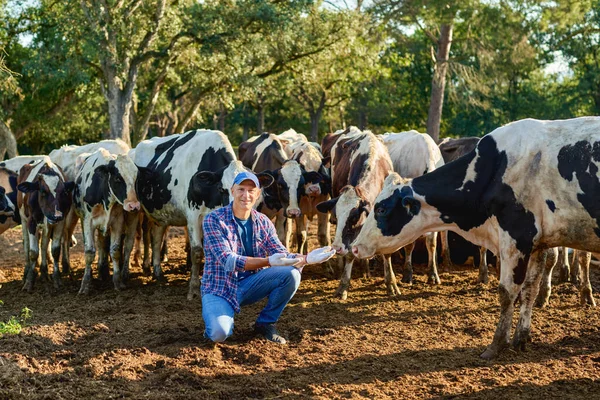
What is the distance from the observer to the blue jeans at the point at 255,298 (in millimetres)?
6555

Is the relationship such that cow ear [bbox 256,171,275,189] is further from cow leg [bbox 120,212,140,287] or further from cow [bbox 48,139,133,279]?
cow [bbox 48,139,133,279]

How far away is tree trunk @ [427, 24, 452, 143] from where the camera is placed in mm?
25906

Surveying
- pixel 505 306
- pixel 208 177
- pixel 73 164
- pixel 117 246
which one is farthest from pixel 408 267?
pixel 73 164

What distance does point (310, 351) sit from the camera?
679cm

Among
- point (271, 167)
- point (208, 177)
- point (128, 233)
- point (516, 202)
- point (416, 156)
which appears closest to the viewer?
point (516, 202)

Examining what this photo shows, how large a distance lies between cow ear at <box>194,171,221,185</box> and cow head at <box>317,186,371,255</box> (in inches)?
61.0

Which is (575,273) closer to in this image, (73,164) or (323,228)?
(323,228)

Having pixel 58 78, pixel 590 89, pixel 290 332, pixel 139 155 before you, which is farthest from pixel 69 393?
pixel 590 89

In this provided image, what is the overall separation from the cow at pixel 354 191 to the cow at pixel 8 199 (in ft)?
19.2

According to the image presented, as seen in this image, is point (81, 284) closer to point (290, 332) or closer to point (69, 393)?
point (290, 332)

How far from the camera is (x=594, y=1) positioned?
2789 cm

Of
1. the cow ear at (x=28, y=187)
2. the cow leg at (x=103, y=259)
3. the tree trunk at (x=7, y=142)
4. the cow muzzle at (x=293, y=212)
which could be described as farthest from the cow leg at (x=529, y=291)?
the tree trunk at (x=7, y=142)

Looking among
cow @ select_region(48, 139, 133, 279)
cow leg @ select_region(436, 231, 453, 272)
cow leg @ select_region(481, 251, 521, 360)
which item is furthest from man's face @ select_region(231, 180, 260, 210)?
cow leg @ select_region(436, 231, 453, 272)

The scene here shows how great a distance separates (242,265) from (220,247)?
28 cm
